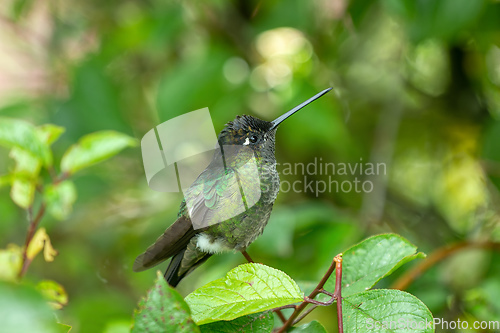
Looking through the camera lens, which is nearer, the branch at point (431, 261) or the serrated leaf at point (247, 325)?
the serrated leaf at point (247, 325)

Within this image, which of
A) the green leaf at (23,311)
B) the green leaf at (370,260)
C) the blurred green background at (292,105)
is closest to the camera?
the green leaf at (23,311)

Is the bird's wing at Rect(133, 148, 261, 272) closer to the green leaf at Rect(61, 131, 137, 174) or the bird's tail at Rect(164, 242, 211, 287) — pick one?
the bird's tail at Rect(164, 242, 211, 287)

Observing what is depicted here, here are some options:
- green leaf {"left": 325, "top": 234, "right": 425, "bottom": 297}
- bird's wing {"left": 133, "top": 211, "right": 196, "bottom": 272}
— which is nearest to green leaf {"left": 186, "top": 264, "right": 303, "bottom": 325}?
bird's wing {"left": 133, "top": 211, "right": 196, "bottom": 272}

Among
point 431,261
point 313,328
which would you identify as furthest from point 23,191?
point 431,261

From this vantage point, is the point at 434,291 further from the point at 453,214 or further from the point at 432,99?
the point at 432,99

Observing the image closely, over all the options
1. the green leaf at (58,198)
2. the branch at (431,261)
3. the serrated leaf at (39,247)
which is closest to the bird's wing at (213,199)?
the serrated leaf at (39,247)

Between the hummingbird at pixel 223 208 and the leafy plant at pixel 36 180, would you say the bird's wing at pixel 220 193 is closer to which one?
the hummingbird at pixel 223 208

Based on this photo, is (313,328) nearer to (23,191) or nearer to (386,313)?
(386,313)
